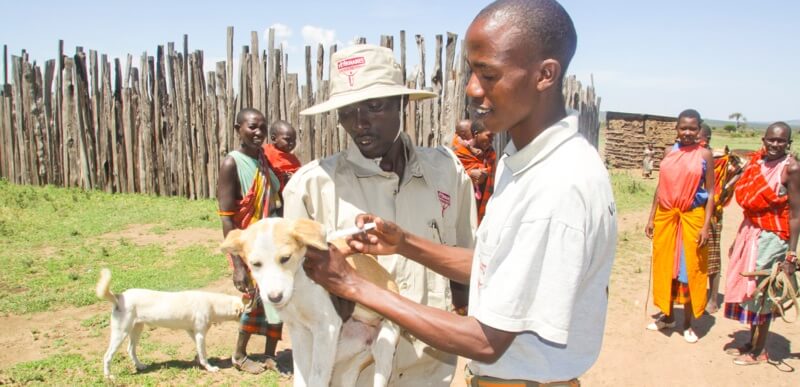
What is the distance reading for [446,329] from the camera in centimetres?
146

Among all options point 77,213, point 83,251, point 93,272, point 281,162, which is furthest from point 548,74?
point 77,213

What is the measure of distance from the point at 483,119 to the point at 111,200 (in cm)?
1141

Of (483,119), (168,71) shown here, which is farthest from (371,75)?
(168,71)

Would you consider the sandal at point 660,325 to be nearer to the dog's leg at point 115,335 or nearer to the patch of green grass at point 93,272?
the patch of green grass at point 93,272

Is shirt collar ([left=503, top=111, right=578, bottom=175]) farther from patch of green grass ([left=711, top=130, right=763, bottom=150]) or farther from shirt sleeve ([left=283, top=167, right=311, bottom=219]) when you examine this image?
patch of green grass ([left=711, top=130, right=763, bottom=150])

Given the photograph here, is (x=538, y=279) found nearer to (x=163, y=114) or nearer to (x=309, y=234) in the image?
(x=309, y=234)

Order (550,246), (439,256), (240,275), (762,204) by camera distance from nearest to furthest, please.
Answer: (550,246), (439,256), (240,275), (762,204)

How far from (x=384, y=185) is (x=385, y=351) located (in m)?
0.66

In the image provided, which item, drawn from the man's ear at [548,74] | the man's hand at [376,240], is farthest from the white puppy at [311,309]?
the man's ear at [548,74]

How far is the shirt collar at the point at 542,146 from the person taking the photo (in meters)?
1.41

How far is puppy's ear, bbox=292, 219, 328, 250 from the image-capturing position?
178cm

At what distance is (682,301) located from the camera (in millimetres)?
5941

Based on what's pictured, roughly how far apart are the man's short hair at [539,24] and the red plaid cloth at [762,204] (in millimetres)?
4880

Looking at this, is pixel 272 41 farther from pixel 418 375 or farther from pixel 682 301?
pixel 418 375
